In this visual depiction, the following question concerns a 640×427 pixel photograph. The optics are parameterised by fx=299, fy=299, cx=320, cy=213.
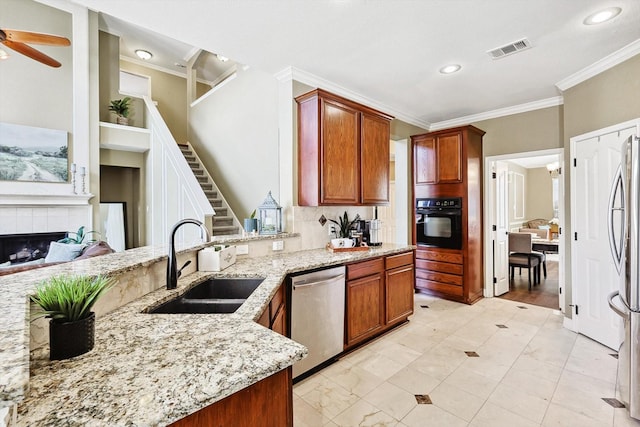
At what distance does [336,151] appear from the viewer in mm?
3182

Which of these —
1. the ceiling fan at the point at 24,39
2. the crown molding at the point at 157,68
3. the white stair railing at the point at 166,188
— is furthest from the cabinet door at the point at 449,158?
the crown molding at the point at 157,68

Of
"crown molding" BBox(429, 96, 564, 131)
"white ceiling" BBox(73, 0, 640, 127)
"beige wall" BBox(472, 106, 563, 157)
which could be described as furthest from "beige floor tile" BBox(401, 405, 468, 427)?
"crown molding" BBox(429, 96, 564, 131)

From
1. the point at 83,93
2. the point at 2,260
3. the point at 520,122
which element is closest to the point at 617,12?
the point at 520,122

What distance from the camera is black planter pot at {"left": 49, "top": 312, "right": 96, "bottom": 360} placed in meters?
0.91

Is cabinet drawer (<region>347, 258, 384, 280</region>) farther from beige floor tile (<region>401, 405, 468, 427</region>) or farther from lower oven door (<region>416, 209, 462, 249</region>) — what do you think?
lower oven door (<region>416, 209, 462, 249</region>)

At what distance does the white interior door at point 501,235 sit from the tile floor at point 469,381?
4.10 ft

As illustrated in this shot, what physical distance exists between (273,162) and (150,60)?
5460 mm

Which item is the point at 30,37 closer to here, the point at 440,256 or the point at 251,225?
the point at 251,225

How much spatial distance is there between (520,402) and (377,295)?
53.5 inches

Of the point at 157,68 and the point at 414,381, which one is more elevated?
the point at 157,68

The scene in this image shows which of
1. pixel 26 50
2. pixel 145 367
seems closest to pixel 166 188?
pixel 26 50

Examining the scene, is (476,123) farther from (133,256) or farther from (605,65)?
(133,256)

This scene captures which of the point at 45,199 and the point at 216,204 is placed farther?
the point at 216,204

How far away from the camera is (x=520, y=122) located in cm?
429
